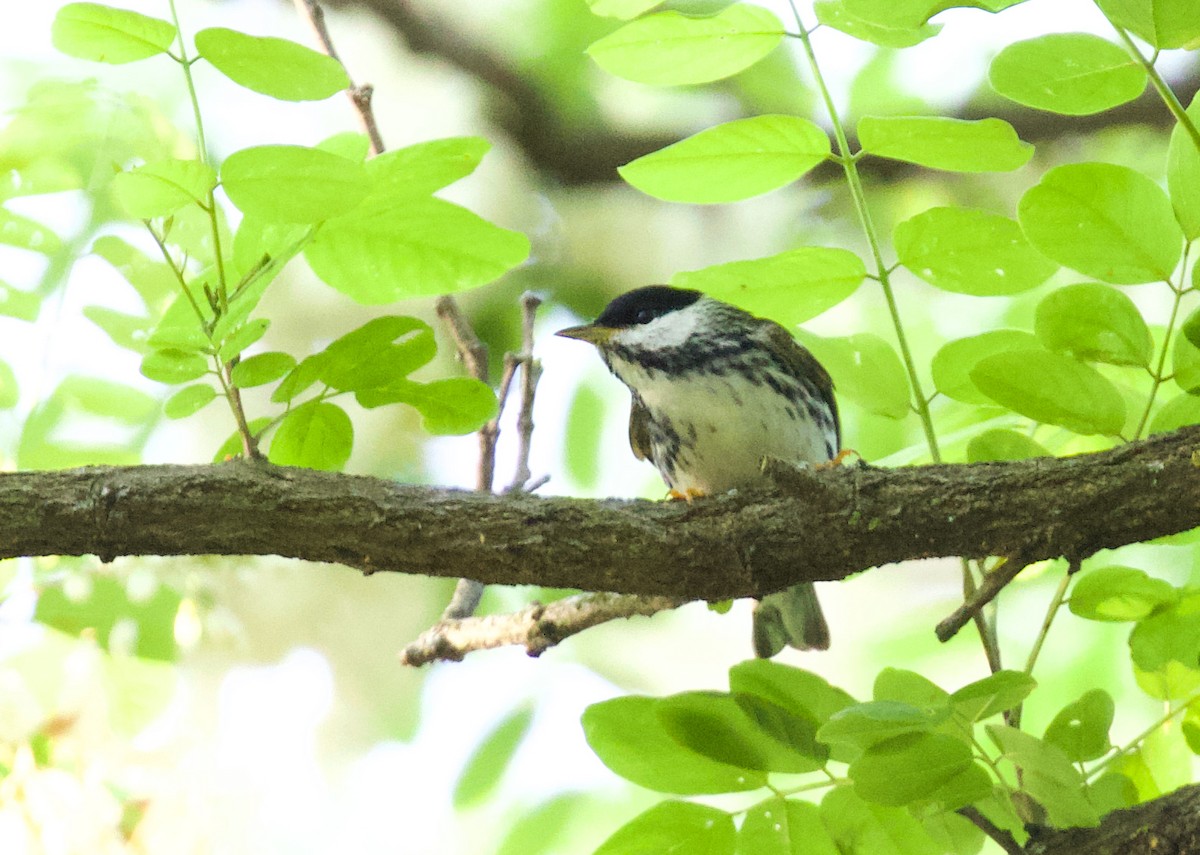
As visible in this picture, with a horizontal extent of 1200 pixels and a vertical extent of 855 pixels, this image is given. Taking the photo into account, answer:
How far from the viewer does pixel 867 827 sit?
86 centimetres

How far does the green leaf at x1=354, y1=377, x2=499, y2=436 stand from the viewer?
943mm

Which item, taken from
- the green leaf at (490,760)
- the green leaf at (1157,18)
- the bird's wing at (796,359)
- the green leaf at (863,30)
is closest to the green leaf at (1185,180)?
the green leaf at (1157,18)

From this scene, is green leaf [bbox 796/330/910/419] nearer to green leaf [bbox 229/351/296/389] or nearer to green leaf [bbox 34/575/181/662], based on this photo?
green leaf [bbox 229/351/296/389]

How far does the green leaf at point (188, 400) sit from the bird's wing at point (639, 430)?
78cm

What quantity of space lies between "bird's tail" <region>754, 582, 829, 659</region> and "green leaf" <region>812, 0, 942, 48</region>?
86cm

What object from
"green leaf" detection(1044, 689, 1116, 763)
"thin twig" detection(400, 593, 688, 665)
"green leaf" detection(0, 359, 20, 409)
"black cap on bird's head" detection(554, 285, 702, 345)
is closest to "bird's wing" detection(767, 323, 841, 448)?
"black cap on bird's head" detection(554, 285, 702, 345)

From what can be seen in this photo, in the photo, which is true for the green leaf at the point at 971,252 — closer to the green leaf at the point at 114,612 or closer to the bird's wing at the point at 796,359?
the bird's wing at the point at 796,359

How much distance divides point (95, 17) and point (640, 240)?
1.76 metres

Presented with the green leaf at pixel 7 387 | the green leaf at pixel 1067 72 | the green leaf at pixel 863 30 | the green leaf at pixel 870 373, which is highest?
the green leaf at pixel 863 30

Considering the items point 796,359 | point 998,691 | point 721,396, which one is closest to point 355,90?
point 721,396

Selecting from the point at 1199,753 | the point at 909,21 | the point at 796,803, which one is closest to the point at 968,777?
the point at 796,803

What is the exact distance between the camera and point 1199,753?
3.19ft

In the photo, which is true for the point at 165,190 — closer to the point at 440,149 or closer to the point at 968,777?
the point at 440,149

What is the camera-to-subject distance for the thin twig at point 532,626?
3.89 feet
